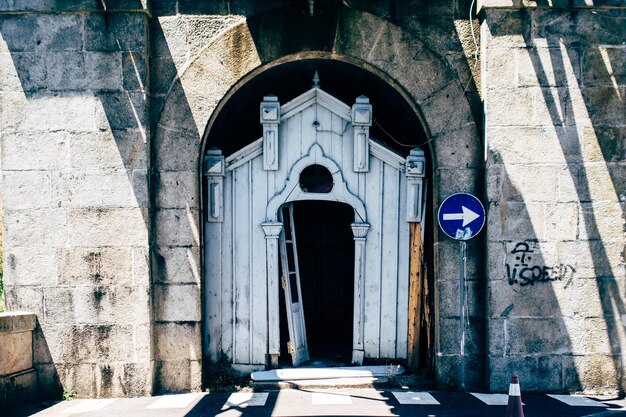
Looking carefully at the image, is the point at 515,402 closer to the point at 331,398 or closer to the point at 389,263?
the point at 331,398

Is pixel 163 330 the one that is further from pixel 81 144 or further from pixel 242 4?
pixel 242 4

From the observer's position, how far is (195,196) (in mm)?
7770

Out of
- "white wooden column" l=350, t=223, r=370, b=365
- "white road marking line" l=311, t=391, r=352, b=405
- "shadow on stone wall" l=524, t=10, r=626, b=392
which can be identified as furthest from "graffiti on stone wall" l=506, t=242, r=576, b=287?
"white road marking line" l=311, t=391, r=352, b=405

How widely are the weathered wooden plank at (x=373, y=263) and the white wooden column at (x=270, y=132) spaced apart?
1061 millimetres

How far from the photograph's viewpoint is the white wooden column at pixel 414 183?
816 cm

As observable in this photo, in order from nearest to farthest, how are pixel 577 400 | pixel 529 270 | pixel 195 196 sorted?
pixel 577 400, pixel 529 270, pixel 195 196

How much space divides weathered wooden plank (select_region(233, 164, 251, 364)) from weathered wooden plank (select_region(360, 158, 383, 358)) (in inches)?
60.6

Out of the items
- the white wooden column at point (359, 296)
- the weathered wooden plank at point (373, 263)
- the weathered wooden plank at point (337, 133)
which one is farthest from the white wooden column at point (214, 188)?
the white wooden column at point (359, 296)

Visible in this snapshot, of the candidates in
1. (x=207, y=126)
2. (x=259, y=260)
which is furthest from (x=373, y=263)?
(x=207, y=126)

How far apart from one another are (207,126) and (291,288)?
8.46 feet

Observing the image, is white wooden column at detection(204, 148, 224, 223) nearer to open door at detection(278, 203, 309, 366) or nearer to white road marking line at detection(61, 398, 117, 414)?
open door at detection(278, 203, 309, 366)

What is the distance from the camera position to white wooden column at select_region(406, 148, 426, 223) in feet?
26.8

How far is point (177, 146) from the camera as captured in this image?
7.76 m

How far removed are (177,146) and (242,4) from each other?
1.99 m
